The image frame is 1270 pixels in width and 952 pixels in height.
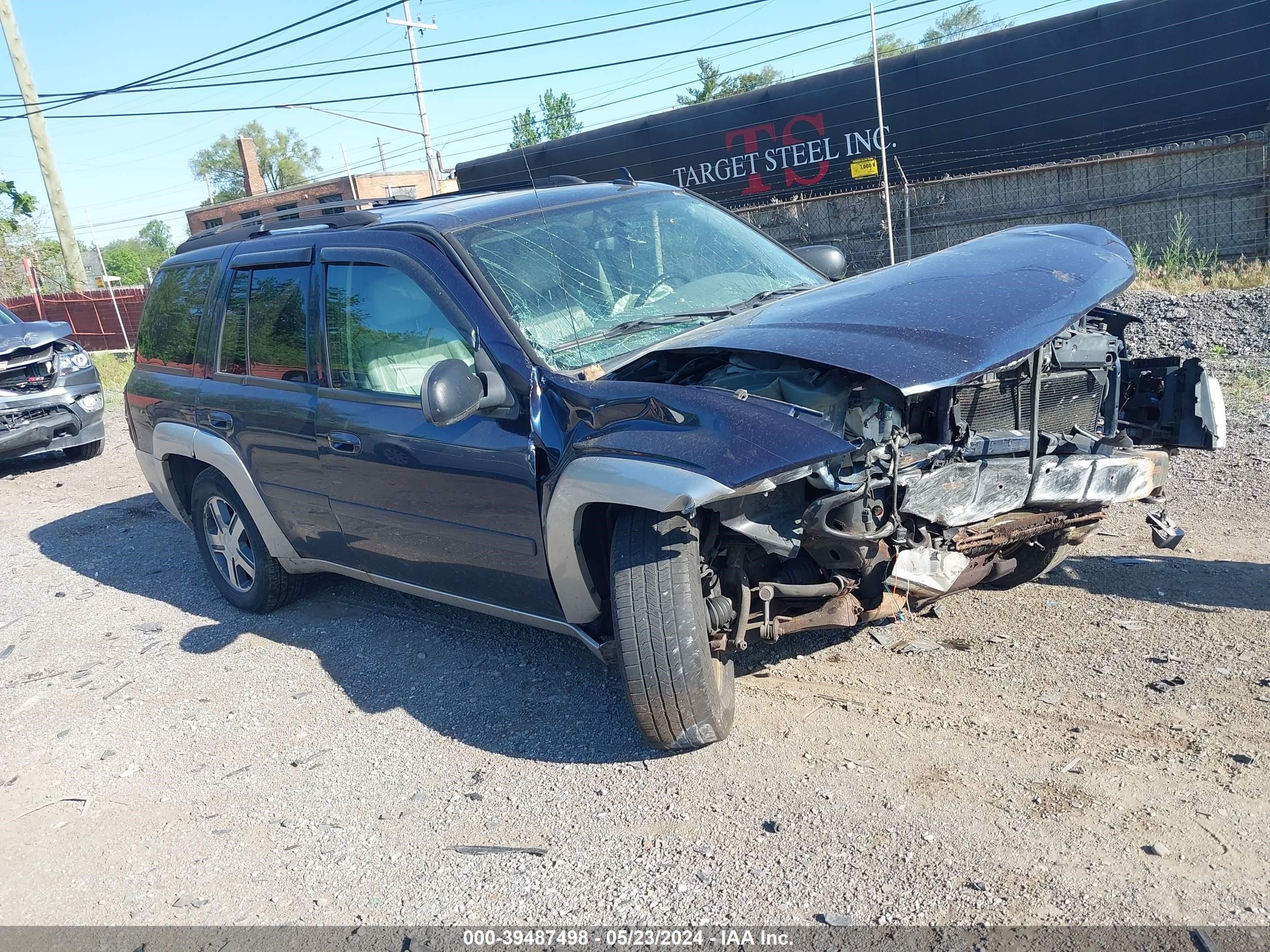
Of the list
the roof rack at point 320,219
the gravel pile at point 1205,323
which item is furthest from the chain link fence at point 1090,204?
the roof rack at point 320,219

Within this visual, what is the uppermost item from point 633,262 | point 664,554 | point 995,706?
point 633,262

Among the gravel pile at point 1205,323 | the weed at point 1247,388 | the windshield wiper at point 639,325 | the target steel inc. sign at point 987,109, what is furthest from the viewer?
the target steel inc. sign at point 987,109

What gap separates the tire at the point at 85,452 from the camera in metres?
10.9

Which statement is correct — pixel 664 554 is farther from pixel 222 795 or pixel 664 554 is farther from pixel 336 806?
pixel 222 795

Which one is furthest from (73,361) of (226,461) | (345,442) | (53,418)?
(345,442)

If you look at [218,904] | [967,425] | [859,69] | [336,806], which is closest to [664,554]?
[967,425]

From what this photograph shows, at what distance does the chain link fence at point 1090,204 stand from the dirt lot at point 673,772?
8859mm

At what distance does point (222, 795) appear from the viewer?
148 inches

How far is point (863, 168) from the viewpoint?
1555 cm

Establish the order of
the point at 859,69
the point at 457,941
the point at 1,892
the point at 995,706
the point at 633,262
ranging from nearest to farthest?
the point at 457,941
the point at 1,892
the point at 995,706
the point at 633,262
the point at 859,69

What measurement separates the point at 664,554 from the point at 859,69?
14075 mm

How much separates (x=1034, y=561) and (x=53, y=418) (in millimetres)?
9595

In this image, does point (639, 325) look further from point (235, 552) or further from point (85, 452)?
point (85, 452)

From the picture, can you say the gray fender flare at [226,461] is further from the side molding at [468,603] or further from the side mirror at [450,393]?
the side mirror at [450,393]
